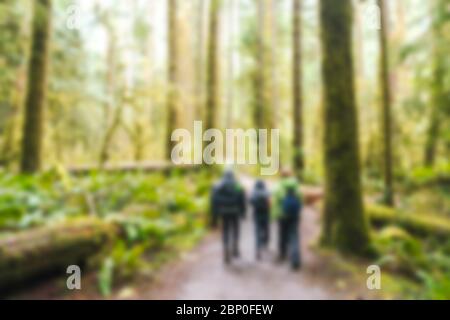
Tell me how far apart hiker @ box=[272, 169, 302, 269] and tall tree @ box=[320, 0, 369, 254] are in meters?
1.05

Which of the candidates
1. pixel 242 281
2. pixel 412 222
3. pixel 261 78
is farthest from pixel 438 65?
pixel 261 78

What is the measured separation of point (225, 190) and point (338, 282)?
9.17 ft

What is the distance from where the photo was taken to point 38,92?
942 centimetres

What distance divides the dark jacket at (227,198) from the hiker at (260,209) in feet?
1.42

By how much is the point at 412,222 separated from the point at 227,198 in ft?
18.3

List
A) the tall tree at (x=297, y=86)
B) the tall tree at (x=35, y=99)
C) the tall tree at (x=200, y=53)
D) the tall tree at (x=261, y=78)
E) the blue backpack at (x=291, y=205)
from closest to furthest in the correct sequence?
the blue backpack at (x=291, y=205) < the tall tree at (x=35, y=99) < the tall tree at (x=297, y=86) < the tall tree at (x=261, y=78) < the tall tree at (x=200, y=53)

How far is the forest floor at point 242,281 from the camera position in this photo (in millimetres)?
6332

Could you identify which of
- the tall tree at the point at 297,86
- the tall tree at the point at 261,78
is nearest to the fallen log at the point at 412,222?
the tall tree at the point at 297,86

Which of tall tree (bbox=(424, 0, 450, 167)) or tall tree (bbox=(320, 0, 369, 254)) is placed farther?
tall tree (bbox=(424, 0, 450, 167))

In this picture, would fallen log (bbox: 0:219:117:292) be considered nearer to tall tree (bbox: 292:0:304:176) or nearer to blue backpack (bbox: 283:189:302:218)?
blue backpack (bbox: 283:189:302:218)

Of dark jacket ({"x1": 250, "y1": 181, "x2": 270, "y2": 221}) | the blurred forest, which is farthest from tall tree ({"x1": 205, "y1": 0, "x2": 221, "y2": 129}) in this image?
dark jacket ({"x1": 250, "y1": 181, "x2": 270, "y2": 221})

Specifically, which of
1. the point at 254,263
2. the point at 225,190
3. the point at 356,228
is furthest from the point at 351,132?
the point at 254,263

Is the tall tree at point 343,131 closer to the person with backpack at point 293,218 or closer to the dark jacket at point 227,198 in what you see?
the person with backpack at point 293,218

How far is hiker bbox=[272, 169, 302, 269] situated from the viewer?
764cm
